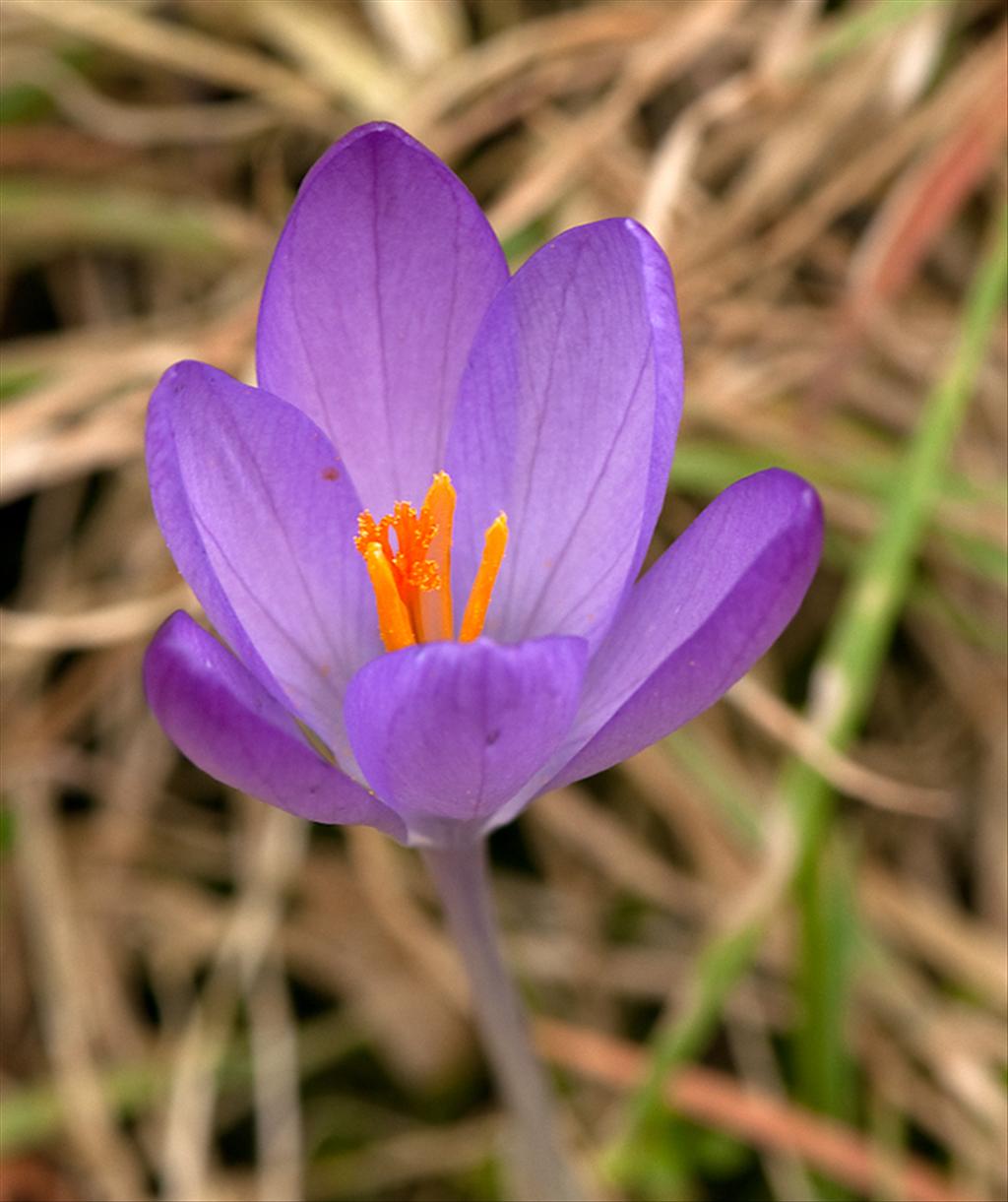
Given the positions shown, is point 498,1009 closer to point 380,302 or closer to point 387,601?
point 387,601

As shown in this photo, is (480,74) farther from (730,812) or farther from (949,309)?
(730,812)

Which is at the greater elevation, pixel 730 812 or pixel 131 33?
pixel 131 33

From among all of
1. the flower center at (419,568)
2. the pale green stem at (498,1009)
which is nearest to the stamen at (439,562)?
the flower center at (419,568)

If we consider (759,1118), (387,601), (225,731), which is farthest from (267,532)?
(759,1118)

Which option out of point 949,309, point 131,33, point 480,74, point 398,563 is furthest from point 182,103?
point 398,563

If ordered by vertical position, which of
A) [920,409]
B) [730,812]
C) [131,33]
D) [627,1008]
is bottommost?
[627,1008]

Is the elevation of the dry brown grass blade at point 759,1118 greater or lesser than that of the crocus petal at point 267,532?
lesser

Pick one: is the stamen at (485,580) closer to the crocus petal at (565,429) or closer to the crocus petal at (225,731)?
the crocus petal at (565,429)
